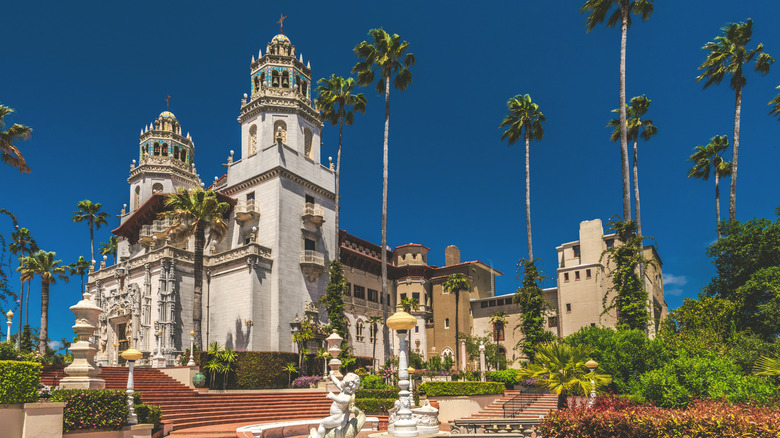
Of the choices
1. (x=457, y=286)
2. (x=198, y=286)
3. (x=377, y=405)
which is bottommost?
→ (x=377, y=405)

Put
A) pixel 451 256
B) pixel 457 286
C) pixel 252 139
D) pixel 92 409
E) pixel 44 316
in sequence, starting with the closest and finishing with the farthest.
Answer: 1. pixel 92 409
2. pixel 252 139
3. pixel 44 316
4. pixel 457 286
5. pixel 451 256

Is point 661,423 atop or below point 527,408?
atop

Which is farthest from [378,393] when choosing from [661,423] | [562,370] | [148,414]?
[661,423]

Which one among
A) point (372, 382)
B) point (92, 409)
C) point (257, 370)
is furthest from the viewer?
point (257, 370)

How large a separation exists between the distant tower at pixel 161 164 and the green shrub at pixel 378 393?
29.7m

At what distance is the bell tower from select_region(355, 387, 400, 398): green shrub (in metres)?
20.8

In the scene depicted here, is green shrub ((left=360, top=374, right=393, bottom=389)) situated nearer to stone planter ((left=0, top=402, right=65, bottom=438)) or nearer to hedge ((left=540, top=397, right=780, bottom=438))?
stone planter ((left=0, top=402, right=65, bottom=438))

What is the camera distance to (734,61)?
39.7m

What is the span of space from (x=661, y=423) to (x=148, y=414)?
1546 centimetres

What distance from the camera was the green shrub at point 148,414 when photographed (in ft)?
59.0

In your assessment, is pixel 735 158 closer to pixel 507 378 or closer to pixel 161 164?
pixel 507 378

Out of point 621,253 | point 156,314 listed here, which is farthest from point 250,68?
point 621,253

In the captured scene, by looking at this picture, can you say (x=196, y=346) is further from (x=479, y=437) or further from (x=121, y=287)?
(x=479, y=437)

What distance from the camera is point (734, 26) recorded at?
1560 inches
